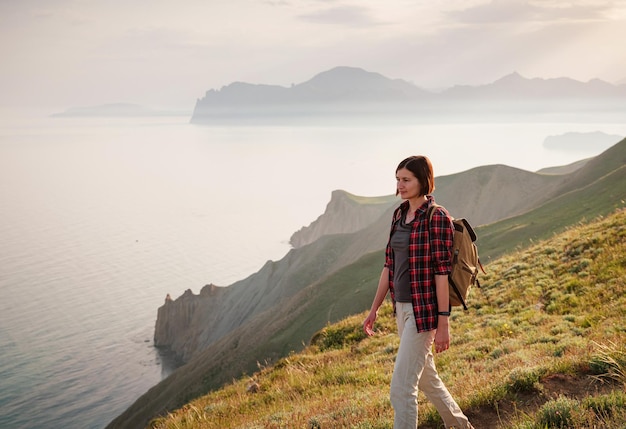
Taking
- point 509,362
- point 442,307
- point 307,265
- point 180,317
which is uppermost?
point 442,307

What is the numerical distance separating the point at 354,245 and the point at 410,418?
84399 mm

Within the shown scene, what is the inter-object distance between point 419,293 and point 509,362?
468 centimetres

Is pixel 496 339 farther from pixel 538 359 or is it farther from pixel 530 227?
pixel 530 227

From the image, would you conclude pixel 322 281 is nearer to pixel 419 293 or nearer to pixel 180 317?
pixel 419 293

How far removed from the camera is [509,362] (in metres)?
8.95

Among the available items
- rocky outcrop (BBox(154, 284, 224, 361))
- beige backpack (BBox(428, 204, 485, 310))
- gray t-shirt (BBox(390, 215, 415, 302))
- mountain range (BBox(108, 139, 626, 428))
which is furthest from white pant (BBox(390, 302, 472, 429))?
rocky outcrop (BBox(154, 284, 224, 361))

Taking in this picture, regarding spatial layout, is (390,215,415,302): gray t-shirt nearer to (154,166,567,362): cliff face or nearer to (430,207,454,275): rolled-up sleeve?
(430,207,454,275): rolled-up sleeve

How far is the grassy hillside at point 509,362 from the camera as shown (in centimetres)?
657

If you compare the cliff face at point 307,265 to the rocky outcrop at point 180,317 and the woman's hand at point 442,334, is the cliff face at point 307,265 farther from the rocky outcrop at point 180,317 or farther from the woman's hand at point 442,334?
the woman's hand at point 442,334

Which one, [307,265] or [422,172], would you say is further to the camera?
[307,265]

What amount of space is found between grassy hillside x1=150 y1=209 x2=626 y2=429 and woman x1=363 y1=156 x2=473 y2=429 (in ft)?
3.97

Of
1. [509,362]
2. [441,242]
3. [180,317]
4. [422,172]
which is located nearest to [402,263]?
[441,242]

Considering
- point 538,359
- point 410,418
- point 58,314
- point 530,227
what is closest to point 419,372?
point 410,418

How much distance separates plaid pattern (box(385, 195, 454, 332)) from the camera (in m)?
5.32
